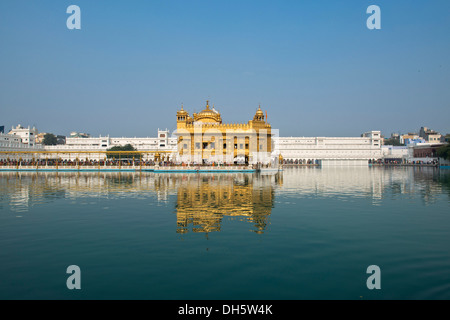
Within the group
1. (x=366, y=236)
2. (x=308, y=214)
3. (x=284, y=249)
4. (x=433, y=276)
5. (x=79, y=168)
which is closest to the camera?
(x=433, y=276)

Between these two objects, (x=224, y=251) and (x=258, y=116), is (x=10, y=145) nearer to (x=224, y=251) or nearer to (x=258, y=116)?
(x=258, y=116)

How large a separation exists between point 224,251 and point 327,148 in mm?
124351

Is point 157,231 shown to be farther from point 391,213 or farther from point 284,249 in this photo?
point 391,213

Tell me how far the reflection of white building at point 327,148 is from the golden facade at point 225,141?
6041cm

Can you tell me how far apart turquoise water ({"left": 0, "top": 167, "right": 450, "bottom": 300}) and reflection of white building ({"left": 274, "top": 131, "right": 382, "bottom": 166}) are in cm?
11007

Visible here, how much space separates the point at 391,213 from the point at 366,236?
18.1 feet

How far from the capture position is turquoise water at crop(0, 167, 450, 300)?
7.16 meters

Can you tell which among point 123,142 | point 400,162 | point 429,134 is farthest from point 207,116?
point 429,134

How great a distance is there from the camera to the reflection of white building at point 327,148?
126m

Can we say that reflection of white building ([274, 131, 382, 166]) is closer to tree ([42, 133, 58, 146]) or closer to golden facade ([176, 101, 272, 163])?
golden facade ([176, 101, 272, 163])

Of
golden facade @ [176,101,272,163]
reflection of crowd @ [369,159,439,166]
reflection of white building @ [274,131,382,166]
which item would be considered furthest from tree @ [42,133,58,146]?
reflection of crowd @ [369,159,439,166]
